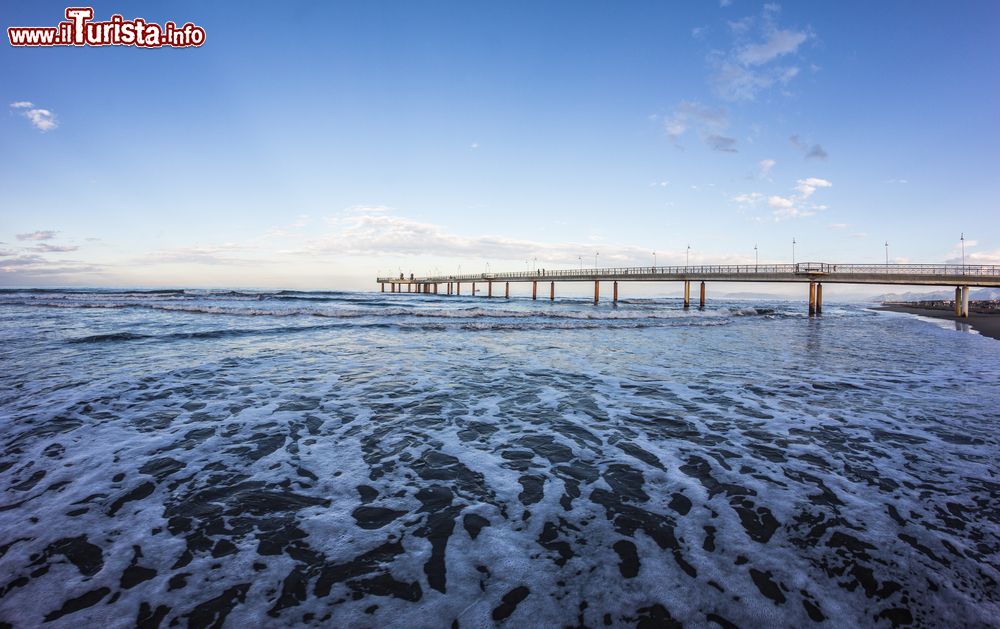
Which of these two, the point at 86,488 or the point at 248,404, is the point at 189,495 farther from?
the point at 248,404

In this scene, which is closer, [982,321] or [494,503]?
[494,503]

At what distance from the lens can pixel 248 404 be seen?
23.0 ft

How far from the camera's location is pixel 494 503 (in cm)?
379

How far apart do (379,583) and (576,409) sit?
188 inches

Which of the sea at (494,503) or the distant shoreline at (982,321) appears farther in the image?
the distant shoreline at (982,321)

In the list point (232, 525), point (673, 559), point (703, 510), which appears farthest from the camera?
point (703, 510)

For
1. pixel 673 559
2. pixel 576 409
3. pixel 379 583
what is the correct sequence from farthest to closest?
pixel 576 409 < pixel 673 559 < pixel 379 583

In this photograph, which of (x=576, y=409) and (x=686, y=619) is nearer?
(x=686, y=619)

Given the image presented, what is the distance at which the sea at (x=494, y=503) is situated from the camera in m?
2.53

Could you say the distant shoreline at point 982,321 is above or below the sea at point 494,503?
below

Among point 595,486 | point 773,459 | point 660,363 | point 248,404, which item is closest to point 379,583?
point 595,486

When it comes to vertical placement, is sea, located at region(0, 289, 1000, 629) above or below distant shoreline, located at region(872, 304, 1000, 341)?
above

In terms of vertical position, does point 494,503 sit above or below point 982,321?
above

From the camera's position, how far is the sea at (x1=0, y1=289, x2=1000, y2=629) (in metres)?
2.53
